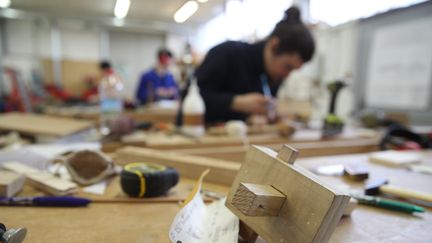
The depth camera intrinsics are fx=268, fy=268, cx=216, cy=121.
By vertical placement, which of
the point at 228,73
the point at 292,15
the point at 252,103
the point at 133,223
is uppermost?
the point at 292,15

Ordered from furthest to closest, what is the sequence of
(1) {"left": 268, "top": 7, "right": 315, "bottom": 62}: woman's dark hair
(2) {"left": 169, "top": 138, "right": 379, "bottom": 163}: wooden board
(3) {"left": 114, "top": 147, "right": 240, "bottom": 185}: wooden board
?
(1) {"left": 268, "top": 7, "right": 315, "bottom": 62}: woman's dark hair < (2) {"left": 169, "top": 138, "right": 379, "bottom": 163}: wooden board < (3) {"left": 114, "top": 147, "right": 240, "bottom": 185}: wooden board

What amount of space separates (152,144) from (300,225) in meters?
0.53

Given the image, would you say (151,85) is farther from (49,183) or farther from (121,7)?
(49,183)

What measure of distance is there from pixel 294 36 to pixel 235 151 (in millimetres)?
587

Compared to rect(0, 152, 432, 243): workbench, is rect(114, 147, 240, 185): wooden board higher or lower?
Answer: higher

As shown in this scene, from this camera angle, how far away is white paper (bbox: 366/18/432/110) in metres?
1.62

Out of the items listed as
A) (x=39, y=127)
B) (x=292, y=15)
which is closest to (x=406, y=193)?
(x=292, y=15)

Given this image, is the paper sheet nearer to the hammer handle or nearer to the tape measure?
the tape measure

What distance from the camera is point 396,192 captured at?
0.44 metres

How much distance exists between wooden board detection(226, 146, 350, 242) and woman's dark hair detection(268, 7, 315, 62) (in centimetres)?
82

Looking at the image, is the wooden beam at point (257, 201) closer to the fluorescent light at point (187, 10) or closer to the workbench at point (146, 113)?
the fluorescent light at point (187, 10)

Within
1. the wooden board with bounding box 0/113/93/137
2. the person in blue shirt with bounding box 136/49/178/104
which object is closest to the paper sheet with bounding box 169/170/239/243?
the wooden board with bounding box 0/113/93/137

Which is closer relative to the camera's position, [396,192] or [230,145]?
[396,192]

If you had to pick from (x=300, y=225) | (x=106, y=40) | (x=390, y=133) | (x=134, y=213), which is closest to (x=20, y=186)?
(x=134, y=213)
